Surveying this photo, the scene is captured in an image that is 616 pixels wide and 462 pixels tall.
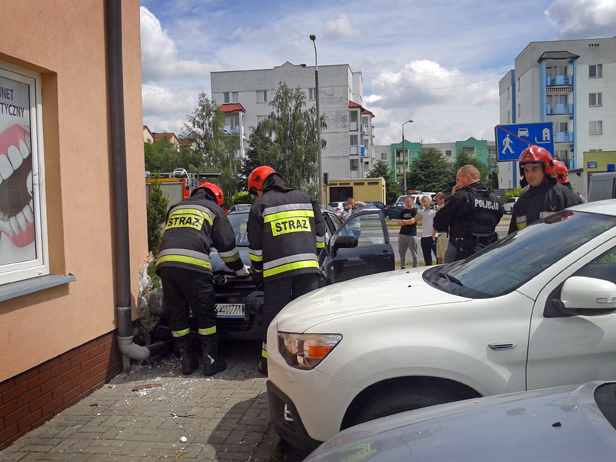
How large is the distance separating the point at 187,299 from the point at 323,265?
1.59 meters

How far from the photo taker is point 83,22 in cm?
461

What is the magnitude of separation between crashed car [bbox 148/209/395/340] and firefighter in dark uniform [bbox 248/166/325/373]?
0.37 metres

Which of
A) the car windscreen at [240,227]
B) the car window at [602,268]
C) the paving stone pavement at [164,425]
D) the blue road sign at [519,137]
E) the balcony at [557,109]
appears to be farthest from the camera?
the balcony at [557,109]

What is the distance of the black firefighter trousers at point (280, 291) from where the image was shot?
4.79 m

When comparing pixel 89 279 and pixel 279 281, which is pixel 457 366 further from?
pixel 89 279

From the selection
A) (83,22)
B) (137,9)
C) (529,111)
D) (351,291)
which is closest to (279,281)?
(351,291)

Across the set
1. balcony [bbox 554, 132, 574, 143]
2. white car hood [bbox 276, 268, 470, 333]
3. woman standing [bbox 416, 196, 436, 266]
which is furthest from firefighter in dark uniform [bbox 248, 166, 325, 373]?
balcony [bbox 554, 132, 574, 143]

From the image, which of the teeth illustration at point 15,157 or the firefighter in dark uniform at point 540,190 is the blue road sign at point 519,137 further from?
the teeth illustration at point 15,157

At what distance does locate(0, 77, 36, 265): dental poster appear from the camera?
3.91 m

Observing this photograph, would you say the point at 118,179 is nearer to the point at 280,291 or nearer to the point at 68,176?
the point at 68,176

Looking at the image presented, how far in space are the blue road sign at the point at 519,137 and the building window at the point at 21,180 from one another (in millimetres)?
6678

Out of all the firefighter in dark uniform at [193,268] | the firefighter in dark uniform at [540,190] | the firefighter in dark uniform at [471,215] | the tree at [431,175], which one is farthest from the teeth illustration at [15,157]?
the tree at [431,175]

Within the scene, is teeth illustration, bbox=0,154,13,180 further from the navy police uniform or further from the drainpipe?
the navy police uniform

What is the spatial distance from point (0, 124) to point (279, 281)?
8.26ft
